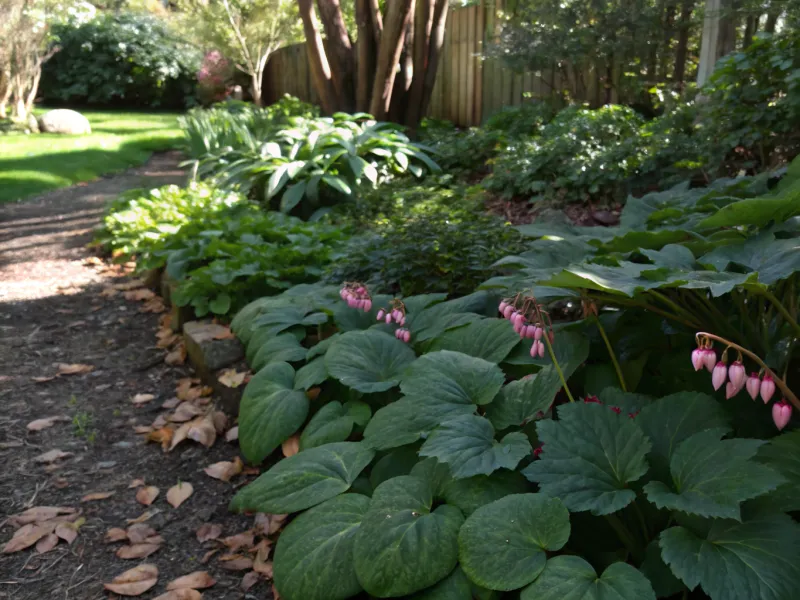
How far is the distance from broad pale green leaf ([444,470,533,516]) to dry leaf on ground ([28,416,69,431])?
225cm

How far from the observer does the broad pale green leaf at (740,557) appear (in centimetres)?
135

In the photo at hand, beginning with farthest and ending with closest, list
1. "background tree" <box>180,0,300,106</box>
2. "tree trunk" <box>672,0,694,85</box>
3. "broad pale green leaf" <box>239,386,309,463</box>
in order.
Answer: "background tree" <box>180,0,300,106</box>, "tree trunk" <box>672,0,694,85</box>, "broad pale green leaf" <box>239,386,309,463</box>

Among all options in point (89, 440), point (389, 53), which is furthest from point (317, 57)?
point (89, 440)

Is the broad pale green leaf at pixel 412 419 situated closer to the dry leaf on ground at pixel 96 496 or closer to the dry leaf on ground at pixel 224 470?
the dry leaf on ground at pixel 224 470

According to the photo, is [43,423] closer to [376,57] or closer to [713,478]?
[713,478]

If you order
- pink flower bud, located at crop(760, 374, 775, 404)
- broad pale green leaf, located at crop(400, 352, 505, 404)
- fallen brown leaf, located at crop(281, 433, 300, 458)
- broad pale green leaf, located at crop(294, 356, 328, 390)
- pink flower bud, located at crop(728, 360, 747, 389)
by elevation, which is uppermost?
pink flower bud, located at crop(728, 360, 747, 389)

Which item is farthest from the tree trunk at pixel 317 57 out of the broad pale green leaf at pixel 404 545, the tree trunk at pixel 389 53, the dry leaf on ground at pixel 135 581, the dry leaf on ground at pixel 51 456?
the broad pale green leaf at pixel 404 545

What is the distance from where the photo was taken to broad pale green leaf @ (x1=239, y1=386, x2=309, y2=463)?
100 inches

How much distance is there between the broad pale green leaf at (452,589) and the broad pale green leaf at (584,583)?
195 mm

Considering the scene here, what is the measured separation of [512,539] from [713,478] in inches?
17.5

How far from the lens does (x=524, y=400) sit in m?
2.01

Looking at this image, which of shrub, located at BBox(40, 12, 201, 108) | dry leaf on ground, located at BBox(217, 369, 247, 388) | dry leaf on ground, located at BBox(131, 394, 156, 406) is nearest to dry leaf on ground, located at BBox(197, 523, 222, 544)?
dry leaf on ground, located at BBox(217, 369, 247, 388)

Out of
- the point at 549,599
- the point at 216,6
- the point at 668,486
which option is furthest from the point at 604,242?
the point at 216,6

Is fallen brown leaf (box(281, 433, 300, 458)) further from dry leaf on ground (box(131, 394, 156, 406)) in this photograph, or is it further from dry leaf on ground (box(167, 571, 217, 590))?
dry leaf on ground (box(131, 394, 156, 406))
